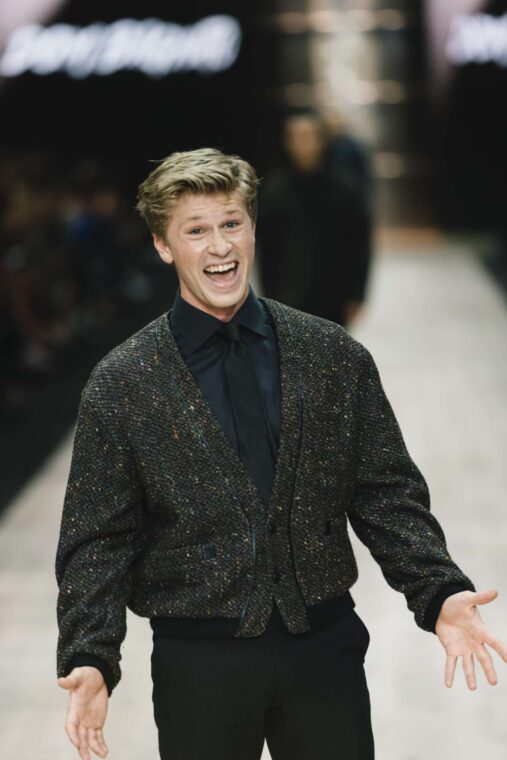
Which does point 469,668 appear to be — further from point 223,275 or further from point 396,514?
point 223,275

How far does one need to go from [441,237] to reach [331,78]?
2.22 m

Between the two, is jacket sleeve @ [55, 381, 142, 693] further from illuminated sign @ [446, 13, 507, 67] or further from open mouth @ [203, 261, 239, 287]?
illuminated sign @ [446, 13, 507, 67]

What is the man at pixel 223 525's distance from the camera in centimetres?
181

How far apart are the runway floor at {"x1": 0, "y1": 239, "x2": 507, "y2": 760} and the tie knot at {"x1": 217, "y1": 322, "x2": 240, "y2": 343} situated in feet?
5.28

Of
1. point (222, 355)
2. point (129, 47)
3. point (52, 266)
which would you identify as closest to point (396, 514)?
point (222, 355)

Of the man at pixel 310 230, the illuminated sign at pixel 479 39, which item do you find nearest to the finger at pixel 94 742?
the man at pixel 310 230

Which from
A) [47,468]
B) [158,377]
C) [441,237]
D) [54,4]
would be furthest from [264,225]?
[441,237]

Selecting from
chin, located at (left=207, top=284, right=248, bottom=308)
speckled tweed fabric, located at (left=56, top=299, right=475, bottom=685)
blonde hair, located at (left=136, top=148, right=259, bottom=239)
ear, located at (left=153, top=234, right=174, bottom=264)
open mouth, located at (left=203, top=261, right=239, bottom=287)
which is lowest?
speckled tweed fabric, located at (left=56, top=299, right=475, bottom=685)

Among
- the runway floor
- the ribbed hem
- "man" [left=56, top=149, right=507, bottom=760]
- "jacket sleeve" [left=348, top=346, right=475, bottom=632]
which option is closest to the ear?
"man" [left=56, top=149, right=507, bottom=760]

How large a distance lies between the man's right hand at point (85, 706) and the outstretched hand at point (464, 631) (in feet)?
1.55

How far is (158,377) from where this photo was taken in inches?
72.9

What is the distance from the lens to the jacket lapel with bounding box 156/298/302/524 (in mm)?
1809

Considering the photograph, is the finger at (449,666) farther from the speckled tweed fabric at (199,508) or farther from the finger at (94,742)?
the finger at (94,742)

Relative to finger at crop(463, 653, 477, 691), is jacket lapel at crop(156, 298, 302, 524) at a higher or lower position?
higher
